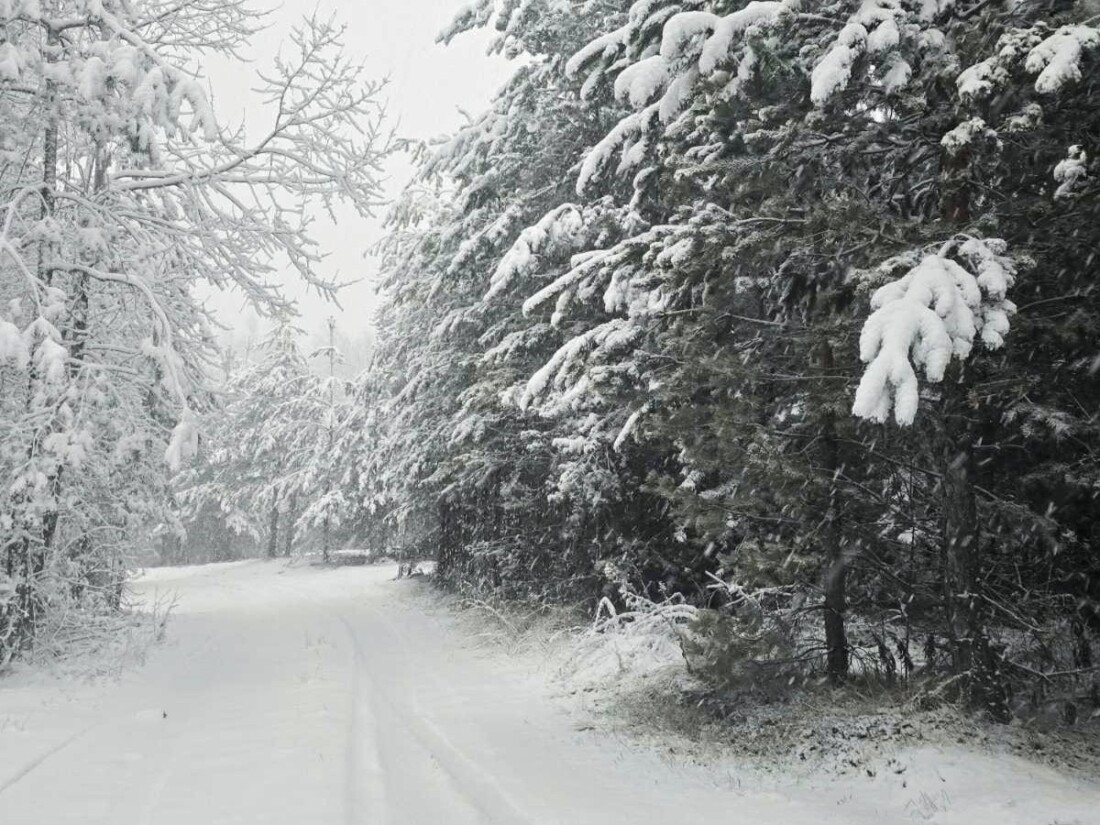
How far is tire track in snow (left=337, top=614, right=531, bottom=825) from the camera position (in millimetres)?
5066

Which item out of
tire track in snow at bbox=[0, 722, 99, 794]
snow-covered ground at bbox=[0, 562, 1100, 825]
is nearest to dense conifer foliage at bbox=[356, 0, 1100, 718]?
snow-covered ground at bbox=[0, 562, 1100, 825]

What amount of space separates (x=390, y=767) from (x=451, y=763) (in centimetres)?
52

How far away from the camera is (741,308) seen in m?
7.73

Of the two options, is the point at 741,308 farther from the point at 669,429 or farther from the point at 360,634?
the point at 360,634

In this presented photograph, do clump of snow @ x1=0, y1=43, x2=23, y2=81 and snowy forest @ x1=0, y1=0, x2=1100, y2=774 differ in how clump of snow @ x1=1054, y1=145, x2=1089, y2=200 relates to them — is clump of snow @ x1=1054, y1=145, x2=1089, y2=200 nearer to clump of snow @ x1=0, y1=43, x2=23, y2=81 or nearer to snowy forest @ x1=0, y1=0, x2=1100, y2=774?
snowy forest @ x1=0, y1=0, x2=1100, y2=774

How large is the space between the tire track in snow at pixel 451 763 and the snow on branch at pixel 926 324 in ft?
11.8

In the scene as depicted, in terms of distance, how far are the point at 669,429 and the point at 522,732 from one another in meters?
3.47

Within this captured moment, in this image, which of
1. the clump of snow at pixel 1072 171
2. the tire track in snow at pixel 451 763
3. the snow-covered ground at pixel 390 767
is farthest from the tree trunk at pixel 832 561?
the tire track in snow at pixel 451 763

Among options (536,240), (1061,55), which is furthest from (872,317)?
(536,240)

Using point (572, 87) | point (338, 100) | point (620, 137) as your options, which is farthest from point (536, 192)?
point (620, 137)

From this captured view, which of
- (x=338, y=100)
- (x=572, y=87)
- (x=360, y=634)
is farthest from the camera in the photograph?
(x=360, y=634)

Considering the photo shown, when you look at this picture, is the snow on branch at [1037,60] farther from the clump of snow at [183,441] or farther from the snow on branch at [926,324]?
the clump of snow at [183,441]

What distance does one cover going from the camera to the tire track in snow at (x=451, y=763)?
5.07m

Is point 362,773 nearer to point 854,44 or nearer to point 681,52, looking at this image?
A: point 681,52
